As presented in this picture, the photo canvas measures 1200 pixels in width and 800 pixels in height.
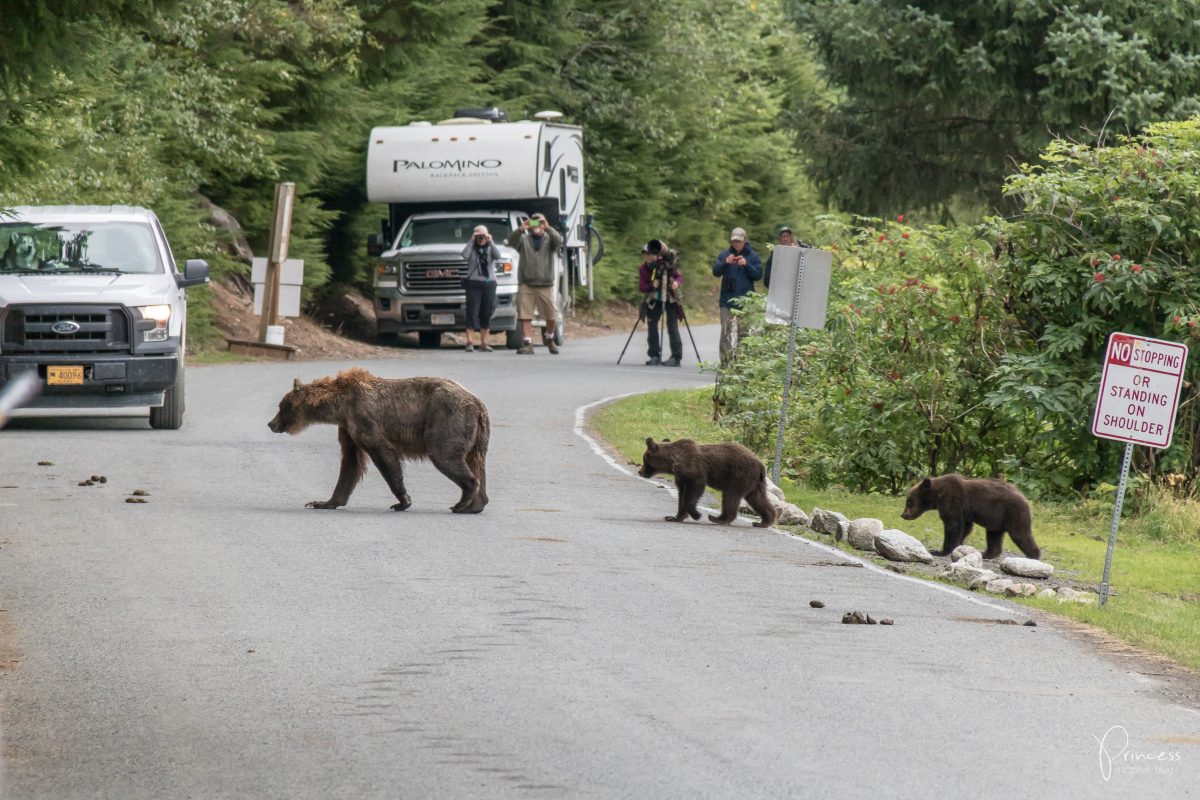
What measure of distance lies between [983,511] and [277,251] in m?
20.4

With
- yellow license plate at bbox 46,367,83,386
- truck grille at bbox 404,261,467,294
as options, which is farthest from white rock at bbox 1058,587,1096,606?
truck grille at bbox 404,261,467,294

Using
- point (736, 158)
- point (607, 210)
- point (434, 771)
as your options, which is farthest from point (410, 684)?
point (736, 158)

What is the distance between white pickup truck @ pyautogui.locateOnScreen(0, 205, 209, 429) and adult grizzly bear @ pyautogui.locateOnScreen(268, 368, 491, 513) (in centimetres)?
567

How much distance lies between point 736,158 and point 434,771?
60.6m

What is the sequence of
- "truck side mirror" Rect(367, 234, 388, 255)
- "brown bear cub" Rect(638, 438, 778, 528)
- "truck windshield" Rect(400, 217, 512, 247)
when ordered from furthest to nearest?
"truck windshield" Rect(400, 217, 512, 247) → "truck side mirror" Rect(367, 234, 388, 255) → "brown bear cub" Rect(638, 438, 778, 528)

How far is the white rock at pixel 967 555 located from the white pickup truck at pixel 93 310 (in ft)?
30.2

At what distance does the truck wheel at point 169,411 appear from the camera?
2031 centimetres

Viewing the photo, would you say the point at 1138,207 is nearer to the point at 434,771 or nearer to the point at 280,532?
the point at 280,532

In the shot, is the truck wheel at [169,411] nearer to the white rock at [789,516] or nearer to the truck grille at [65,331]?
the truck grille at [65,331]

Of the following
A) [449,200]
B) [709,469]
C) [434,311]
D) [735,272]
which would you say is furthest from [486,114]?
[709,469]

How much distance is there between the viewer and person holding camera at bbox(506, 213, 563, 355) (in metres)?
33.9

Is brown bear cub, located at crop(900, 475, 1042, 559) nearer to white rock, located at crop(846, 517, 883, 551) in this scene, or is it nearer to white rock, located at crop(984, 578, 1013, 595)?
white rock, located at crop(846, 517, 883, 551)

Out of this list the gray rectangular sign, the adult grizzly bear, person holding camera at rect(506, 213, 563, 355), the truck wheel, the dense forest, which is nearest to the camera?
the adult grizzly bear

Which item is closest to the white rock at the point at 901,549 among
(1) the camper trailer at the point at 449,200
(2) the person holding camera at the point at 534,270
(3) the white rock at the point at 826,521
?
(3) the white rock at the point at 826,521
